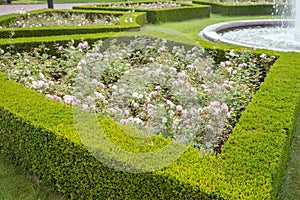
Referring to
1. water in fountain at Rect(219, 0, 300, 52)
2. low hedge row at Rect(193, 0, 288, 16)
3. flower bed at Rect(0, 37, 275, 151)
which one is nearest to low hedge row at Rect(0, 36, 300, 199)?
flower bed at Rect(0, 37, 275, 151)

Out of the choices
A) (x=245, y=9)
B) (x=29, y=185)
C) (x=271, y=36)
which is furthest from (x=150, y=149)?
(x=245, y=9)

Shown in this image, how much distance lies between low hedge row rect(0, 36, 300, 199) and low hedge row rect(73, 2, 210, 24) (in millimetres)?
8318

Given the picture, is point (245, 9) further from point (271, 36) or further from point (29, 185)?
point (29, 185)

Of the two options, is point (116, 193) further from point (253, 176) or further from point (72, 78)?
point (72, 78)

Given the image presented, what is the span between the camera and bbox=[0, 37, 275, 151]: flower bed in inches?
137

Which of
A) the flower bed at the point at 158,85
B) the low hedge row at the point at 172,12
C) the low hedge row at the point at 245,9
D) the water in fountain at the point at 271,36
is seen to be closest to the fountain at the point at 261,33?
the water in fountain at the point at 271,36

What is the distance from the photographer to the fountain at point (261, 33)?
345 inches

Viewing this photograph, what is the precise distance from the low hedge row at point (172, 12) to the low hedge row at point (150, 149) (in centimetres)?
832

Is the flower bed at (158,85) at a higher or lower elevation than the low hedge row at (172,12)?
lower

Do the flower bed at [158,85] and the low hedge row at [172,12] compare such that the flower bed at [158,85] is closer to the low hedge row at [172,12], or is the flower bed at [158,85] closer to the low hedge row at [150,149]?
the low hedge row at [150,149]

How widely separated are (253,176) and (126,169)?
2.86ft

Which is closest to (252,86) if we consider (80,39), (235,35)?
(80,39)

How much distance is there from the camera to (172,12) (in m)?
12.5

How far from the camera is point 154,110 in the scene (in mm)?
3574
